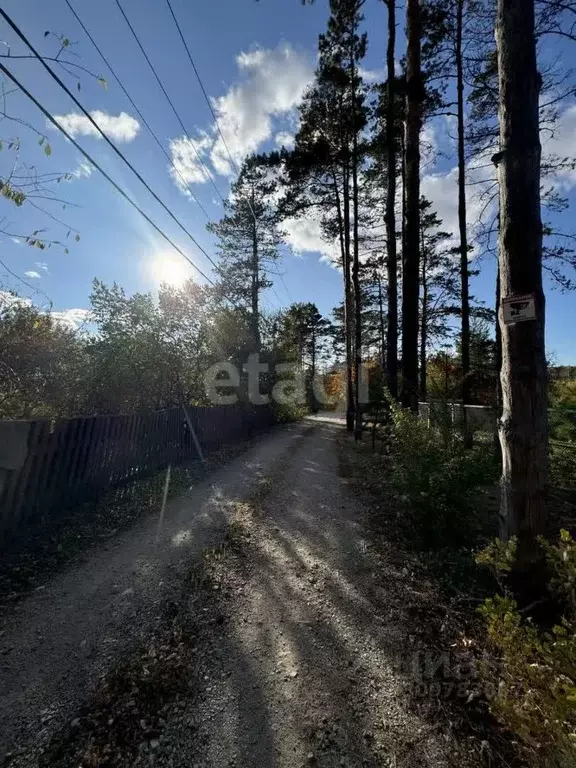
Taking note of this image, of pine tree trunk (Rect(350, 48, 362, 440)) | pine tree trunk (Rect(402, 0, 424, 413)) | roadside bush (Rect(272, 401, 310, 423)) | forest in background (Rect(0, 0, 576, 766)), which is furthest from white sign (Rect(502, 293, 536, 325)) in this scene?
roadside bush (Rect(272, 401, 310, 423))

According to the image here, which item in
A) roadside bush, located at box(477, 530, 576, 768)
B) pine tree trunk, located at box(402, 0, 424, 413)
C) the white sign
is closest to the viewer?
roadside bush, located at box(477, 530, 576, 768)

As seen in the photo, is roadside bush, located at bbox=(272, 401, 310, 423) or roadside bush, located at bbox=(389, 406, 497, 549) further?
roadside bush, located at bbox=(272, 401, 310, 423)

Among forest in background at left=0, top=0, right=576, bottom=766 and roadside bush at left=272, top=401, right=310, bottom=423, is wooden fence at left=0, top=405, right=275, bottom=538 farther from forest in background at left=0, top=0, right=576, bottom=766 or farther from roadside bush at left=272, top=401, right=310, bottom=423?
roadside bush at left=272, top=401, right=310, bottom=423

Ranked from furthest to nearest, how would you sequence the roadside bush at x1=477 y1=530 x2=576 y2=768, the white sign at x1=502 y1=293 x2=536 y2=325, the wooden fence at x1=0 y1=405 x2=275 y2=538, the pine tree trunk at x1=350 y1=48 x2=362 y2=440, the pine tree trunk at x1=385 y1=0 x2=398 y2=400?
the pine tree trunk at x1=350 y1=48 x2=362 y2=440
the pine tree trunk at x1=385 y1=0 x2=398 y2=400
the wooden fence at x1=0 y1=405 x2=275 y2=538
the white sign at x1=502 y1=293 x2=536 y2=325
the roadside bush at x1=477 y1=530 x2=576 y2=768

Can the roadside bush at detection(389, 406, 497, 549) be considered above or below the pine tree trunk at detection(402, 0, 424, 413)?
below

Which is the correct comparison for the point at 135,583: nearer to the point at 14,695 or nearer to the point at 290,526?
the point at 14,695

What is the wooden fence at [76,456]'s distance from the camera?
3.77m

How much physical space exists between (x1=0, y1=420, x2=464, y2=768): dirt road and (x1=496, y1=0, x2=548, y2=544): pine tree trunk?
1.29 meters

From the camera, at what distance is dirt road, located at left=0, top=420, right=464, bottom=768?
5.49 ft

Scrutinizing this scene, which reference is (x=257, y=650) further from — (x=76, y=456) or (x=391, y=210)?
(x=391, y=210)

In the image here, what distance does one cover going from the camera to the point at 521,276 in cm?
262

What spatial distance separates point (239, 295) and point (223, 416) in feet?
30.5

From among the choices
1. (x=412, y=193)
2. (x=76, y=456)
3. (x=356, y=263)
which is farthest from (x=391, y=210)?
(x=76, y=456)

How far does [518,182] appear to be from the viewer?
8.71 ft
